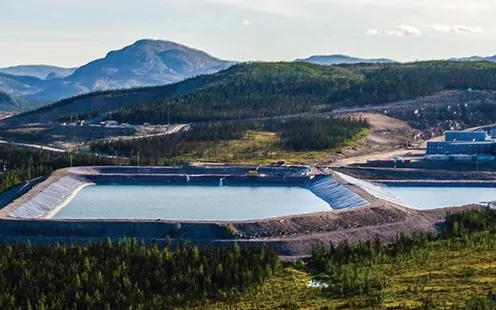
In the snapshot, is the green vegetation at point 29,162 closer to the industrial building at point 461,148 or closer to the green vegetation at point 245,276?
the green vegetation at point 245,276

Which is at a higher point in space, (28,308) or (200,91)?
(200,91)

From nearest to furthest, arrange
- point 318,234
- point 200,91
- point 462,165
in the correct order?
point 318,234
point 462,165
point 200,91

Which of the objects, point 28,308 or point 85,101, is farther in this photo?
point 85,101

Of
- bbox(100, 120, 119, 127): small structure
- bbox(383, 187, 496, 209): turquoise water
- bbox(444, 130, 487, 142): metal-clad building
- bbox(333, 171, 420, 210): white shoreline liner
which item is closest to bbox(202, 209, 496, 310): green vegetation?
bbox(333, 171, 420, 210): white shoreline liner

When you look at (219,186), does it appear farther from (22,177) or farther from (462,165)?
(462,165)

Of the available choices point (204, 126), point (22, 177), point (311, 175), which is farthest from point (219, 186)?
point (204, 126)

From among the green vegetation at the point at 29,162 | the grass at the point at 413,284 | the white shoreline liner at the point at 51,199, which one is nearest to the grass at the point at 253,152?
the green vegetation at the point at 29,162

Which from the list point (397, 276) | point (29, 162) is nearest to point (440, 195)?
point (397, 276)

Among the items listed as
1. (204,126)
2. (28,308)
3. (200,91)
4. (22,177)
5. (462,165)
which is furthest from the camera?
(200,91)
